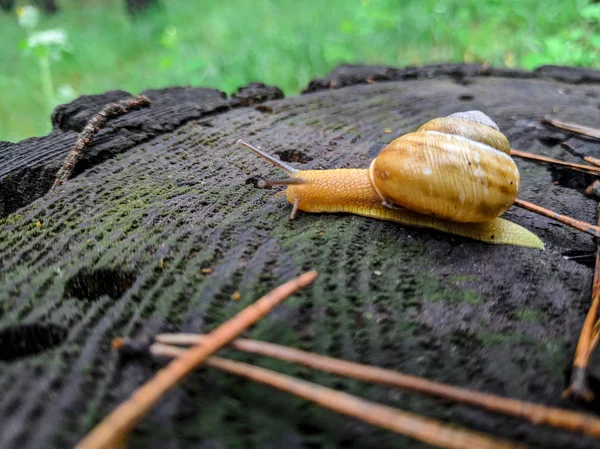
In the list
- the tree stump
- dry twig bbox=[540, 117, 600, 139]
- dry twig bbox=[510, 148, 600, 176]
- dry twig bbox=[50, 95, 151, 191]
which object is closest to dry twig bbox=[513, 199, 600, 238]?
the tree stump

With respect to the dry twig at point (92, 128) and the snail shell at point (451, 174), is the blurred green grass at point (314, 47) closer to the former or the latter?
the dry twig at point (92, 128)

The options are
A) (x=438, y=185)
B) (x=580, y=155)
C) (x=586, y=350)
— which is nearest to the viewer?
(x=586, y=350)

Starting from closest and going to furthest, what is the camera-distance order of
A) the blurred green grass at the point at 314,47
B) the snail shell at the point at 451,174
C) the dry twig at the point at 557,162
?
the snail shell at the point at 451,174, the dry twig at the point at 557,162, the blurred green grass at the point at 314,47

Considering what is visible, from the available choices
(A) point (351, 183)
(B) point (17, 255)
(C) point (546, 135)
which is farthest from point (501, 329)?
(C) point (546, 135)

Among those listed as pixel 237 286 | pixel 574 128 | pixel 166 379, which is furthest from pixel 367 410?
pixel 574 128

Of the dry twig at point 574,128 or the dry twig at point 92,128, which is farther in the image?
the dry twig at point 574,128

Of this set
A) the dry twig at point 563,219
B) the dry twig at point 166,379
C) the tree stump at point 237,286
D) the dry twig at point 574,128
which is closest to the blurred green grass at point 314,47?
the dry twig at point 574,128

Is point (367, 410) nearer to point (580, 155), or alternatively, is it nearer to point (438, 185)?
point (438, 185)
